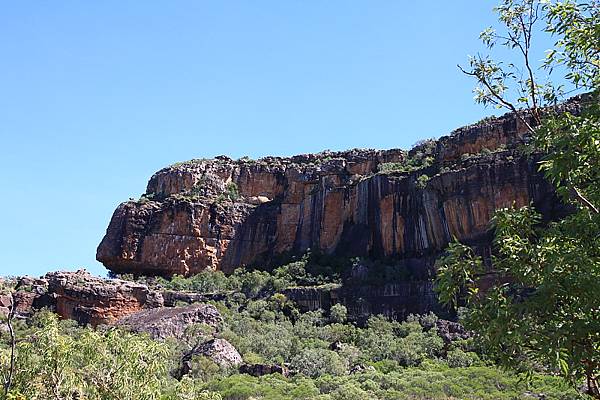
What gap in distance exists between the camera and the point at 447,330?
45.4m

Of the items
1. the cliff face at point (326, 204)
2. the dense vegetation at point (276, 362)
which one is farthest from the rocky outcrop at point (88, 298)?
the cliff face at point (326, 204)

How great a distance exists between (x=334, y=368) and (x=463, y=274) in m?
31.1

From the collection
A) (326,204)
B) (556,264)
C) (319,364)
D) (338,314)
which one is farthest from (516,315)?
(326,204)

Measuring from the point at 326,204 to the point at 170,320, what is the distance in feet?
80.2

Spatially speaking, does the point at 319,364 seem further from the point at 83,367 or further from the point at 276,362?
the point at 83,367

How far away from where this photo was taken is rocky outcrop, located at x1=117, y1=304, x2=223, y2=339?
47125mm

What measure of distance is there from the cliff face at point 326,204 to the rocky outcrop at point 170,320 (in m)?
17.4

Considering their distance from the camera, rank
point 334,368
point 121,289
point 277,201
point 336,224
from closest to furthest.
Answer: point 334,368
point 121,289
point 336,224
point 277,201

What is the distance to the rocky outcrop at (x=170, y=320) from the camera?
1855 inches

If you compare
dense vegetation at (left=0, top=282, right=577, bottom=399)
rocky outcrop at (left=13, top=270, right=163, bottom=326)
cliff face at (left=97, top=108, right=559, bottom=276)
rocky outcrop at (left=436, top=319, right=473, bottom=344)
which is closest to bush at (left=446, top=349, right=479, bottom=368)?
dense vegetation at (left=0, top=282, right=577, bottom=399)

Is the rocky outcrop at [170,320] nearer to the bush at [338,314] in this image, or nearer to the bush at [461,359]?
the bush at [338,314]

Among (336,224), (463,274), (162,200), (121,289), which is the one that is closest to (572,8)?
(463,274)

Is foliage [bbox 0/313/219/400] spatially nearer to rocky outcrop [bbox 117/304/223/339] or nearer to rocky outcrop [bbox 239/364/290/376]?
rocky outcrop [bbox 239/364/290/376]

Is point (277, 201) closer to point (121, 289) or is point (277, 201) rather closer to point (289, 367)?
point (121, 289)
